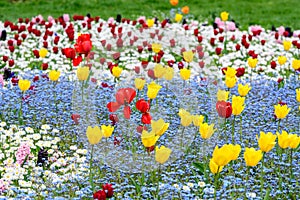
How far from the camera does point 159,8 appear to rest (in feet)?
40.2

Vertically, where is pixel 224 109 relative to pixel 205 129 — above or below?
above

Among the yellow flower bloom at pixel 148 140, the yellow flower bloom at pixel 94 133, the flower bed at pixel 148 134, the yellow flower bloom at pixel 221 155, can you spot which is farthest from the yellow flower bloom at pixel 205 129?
the yellow flower bloom at pixel 94 133

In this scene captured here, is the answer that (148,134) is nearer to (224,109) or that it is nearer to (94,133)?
(94,133)

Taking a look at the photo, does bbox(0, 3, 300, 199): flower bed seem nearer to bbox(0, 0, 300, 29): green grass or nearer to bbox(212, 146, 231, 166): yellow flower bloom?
bbox(212, 146, 231, 166): yellow flower bloom

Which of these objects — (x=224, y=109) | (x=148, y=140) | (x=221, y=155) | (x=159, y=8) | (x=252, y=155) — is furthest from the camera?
(x=159, y=8)

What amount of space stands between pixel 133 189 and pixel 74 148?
74 centimetres

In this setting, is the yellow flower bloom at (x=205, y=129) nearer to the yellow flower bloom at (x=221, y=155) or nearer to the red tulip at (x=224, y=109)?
the red tulip at (x=224, y=109)

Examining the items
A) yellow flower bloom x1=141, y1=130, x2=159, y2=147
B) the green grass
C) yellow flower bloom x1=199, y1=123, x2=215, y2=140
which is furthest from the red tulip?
the green grass

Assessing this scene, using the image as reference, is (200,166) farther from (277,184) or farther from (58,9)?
(58,9)

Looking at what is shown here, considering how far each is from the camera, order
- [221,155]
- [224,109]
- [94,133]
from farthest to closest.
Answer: [224,109]
[94,133]
[221,155]

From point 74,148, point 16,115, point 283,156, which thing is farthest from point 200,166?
point 16,115

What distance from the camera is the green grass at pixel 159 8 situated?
37.4ft

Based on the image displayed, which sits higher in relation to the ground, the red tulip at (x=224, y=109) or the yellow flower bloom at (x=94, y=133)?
the red tulip at (x=224, y=109)

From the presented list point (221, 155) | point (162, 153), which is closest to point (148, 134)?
point (162, 153)
